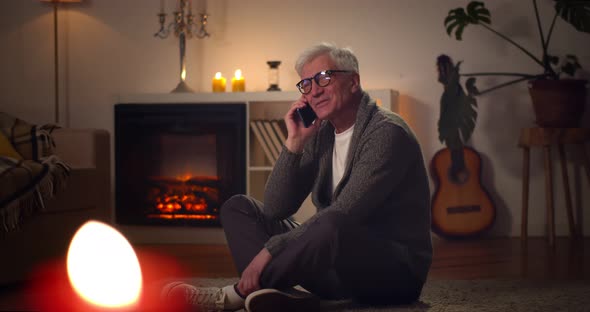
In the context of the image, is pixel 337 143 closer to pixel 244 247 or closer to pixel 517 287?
pixel 244 247

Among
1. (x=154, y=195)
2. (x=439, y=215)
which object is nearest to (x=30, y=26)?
(x=154, y=195)

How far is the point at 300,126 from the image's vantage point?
2.44 m

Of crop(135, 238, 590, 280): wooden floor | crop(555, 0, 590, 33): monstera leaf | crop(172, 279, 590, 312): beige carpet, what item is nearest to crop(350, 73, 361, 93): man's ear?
crop(172, 279, 590, 312): beige carpet

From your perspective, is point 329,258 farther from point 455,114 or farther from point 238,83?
point 238,83

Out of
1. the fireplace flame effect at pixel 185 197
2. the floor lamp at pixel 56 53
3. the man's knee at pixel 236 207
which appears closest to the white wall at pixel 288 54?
the floor lamp at pixel 56 53

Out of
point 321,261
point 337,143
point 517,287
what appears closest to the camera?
→ point 321,261

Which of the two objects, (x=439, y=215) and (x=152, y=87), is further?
(x=152, y=87)

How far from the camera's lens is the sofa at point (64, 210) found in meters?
2.94

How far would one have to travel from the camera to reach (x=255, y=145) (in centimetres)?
423

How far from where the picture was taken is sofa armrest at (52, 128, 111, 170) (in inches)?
136

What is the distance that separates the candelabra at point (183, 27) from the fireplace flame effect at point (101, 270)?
1272 mm

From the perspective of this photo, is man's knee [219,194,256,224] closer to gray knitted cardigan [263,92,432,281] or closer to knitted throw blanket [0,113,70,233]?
gray knitted cardigan [263,92,432,281]

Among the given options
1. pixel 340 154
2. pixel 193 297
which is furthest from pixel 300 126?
pixel 193 297

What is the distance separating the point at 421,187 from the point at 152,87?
2737mm
